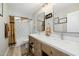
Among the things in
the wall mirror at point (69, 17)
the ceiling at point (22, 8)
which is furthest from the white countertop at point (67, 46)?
the ceiling at point (22, 8)

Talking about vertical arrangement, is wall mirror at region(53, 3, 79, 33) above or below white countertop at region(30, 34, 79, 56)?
above

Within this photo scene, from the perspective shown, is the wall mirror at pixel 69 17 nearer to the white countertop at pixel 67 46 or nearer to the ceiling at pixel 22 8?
the white countertop at pixel 67 46

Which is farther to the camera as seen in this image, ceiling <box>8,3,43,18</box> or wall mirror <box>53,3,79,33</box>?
ceiling <box>8,3,43,18</box>

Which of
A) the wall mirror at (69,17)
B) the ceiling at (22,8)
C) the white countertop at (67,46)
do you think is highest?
the ceiling at (22,8)

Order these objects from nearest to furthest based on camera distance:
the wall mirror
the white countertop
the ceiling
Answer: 1. the white countertop
2. the wall mirror
3. the ceiling

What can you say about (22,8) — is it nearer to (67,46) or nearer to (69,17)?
(69,17)

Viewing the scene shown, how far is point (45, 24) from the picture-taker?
110 inches

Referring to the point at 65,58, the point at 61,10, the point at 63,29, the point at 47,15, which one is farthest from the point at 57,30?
the point at 65,58

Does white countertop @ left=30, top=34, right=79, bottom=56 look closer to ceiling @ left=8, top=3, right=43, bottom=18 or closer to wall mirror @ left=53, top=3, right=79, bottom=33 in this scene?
wall mirror @ left=53, top=3, right=79, bottom=33

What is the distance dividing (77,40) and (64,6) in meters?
0.71

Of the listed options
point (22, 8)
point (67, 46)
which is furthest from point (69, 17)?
point (22, 8)

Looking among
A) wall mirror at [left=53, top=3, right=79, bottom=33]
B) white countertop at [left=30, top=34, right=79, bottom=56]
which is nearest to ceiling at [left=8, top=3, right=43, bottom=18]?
wall mirror at [left=53, top=3, right=79, bottom=33]

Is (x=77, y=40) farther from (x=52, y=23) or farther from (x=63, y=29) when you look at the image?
(x=52, y=23)

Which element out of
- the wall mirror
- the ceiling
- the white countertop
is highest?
the ceiling
